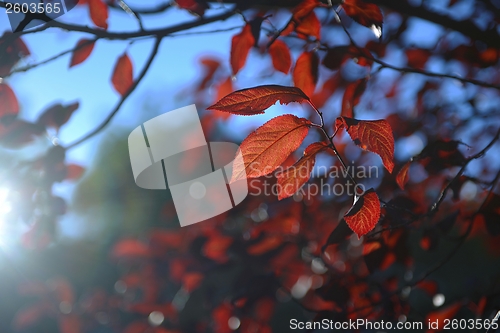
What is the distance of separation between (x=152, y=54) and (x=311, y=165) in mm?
438

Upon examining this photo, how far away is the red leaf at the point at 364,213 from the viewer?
545 millimetres

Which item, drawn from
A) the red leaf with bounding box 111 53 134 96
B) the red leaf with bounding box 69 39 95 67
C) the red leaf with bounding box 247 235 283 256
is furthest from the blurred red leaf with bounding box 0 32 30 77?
the red leaf with bounding box 247 235 283 256

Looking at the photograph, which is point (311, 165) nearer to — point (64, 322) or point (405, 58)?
point (405, 58)

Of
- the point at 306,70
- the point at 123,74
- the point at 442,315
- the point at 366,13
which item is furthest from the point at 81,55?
the point at 442,315

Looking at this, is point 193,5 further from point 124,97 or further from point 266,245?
point 266,245

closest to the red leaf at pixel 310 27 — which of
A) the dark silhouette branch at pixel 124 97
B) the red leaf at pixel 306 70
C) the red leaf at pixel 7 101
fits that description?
the red leaf at pixel 306 70

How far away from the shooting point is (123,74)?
0.90m

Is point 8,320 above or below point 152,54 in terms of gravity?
below

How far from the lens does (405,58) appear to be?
1423 millimetres

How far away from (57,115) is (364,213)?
0.88 m

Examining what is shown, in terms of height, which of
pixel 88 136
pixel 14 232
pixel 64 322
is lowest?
pixel 64 322

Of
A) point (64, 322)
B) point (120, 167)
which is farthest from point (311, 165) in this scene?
point (120, 167)

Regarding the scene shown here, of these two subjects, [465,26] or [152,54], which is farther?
[465,26]

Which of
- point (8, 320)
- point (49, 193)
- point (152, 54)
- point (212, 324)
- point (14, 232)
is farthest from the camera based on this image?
point (8, 320)
